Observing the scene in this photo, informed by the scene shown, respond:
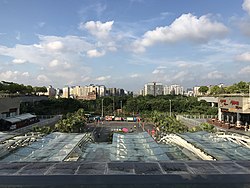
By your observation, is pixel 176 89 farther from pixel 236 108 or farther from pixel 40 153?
pixel 40 153

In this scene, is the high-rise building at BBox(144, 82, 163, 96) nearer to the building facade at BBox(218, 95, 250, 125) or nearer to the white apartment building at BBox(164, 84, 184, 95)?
the white apartment building at BBox(164, 84, 184, 95)

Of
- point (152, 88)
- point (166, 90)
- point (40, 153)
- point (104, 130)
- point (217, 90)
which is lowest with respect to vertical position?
point (104, 130)

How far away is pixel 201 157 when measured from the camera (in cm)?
812

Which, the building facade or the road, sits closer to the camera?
the building facade

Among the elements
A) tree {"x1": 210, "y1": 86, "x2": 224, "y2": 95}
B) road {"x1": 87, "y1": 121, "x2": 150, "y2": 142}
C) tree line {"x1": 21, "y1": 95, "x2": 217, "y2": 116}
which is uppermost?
tree {"x1": 210, "y1": 86, "x2": 224, "y2": 95}

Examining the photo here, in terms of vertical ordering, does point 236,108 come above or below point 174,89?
below

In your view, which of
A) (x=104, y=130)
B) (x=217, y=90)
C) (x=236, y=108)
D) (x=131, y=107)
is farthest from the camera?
(x=217, y=90)

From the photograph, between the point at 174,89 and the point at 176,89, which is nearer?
the point at 174,89

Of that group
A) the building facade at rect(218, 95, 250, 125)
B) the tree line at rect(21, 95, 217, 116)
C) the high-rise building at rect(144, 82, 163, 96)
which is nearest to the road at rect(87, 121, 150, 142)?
the building facade at rect(218, 95, 250, 125)

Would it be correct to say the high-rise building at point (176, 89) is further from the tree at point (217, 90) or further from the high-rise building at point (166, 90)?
the tree at point (217, 90)

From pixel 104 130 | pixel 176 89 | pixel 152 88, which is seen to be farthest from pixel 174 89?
pixel 104 130

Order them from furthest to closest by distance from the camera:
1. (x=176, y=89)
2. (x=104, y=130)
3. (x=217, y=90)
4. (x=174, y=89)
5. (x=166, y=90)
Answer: (x=176, y=89) → (x=174, y=89) → (x=166, y=90) → (x=217, y=90) → (x=104, y=130)
